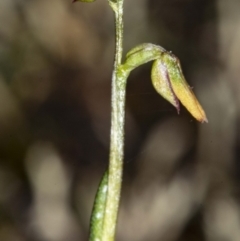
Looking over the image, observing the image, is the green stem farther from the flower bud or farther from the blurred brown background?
the blurred brown background

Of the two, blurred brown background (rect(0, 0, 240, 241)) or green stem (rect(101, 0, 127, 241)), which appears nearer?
green stem (rect(101, 0, 127, 241))

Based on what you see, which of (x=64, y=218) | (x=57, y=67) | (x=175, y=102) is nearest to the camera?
(x=175, y=102)

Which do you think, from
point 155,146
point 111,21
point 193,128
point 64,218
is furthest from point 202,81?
point 64,218

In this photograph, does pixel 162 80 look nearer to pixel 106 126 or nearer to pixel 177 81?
pixel 177 81

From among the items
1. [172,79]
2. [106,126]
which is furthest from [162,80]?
[106,126]

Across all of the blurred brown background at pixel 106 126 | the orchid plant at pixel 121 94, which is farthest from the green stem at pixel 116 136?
the blurred brown background at pixel 106 126

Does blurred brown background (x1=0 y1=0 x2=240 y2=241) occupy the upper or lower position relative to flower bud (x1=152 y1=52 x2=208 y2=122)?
lower

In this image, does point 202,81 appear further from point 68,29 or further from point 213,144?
point 68,29

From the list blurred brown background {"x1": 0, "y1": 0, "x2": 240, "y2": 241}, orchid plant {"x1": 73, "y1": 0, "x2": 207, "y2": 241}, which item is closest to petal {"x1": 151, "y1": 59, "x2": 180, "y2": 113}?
orchid plant {"x1": 73, "y1": 0, "x2": 207, "y2": 241}
